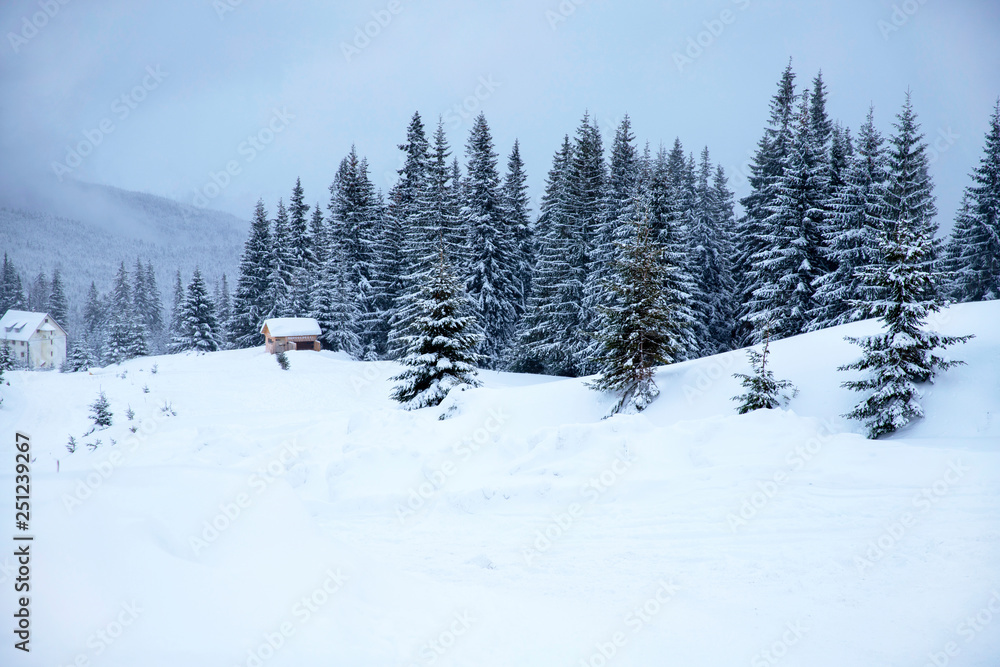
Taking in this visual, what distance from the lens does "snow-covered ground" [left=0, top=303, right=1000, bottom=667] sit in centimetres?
357

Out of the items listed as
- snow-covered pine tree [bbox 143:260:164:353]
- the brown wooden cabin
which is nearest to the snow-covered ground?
the brown wooden cabin

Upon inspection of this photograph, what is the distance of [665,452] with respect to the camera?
29.7 feet

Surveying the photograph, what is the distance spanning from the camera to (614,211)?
29.9 metres

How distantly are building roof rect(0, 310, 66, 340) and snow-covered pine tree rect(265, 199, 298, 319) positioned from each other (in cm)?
1492

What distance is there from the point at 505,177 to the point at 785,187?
19247 mm

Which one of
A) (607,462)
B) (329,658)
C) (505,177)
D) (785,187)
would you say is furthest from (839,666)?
(505,177)

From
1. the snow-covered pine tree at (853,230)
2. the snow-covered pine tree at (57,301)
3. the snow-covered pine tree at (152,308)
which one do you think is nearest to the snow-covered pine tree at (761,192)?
the snow-covered pine tree at (853,230)

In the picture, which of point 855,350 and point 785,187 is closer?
point 855,350

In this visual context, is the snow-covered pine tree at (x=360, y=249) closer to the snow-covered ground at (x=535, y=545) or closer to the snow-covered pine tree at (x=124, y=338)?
the snow-covered pine tree at (x=124, y=338)

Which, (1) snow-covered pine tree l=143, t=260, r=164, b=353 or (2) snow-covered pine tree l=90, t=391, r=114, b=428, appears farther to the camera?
(1) snow-covered pine tree l=143, t=260, r=164, b=353

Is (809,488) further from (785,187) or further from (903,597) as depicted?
(785,187)

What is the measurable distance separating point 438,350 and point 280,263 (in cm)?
3381

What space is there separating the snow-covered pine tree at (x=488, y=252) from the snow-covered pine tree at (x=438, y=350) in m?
14.5

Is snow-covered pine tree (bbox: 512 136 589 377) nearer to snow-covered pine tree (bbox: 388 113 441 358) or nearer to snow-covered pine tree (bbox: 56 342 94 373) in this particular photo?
snow-covered pine tree (bbox: 388 113 441 358)
